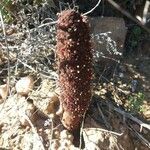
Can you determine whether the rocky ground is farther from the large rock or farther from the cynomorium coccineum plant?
the cynomorium coccineum plant

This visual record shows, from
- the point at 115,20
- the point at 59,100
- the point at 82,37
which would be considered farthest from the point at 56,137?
the point at 115,20

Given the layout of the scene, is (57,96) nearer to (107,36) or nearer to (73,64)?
(73,64)

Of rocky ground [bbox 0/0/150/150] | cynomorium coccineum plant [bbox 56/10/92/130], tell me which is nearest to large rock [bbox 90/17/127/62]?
rocky ground [bbox 0/0/150/150]

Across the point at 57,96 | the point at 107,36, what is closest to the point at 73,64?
the point at 57,96

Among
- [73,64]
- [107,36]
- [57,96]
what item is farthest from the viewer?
[107,36]

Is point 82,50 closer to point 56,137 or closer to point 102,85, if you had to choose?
point 56,137

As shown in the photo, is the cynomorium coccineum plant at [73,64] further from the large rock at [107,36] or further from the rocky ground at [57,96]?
the large rock at [107,36]
